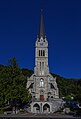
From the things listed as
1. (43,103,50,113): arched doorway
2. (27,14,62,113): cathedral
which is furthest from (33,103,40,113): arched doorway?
(43,103,50,113): arched doorway

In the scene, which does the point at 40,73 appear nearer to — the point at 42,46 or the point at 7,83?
the point at 42,46

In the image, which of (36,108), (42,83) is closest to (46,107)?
(36,108)

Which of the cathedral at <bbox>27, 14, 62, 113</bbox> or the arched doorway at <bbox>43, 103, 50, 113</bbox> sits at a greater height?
the cathedral at <bbox>27, 14, 62, 113</bbox>

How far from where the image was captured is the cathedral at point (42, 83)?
94062 mm

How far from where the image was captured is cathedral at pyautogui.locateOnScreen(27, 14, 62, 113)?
9406 cm

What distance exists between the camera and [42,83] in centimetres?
10031

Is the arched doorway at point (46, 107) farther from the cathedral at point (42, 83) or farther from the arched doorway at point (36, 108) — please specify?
the arched doorway at point (36, 108)

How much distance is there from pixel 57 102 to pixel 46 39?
2650 centimetres

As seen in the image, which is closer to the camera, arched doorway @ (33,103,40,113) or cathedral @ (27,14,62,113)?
arched doorway @ (33,103,40,113)

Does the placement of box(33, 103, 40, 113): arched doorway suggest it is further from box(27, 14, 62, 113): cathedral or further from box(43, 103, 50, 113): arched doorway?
box(43, 103, 50, 113): arched doorway

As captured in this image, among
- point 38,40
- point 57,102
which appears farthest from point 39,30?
point 57,102

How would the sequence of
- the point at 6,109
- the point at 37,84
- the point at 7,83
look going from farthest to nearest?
the point at 37,84 → the point at 6,109 → the point at 7,83

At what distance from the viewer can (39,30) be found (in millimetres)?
109188

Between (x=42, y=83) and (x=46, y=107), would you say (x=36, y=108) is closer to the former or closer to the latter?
(x=46, y=107)
